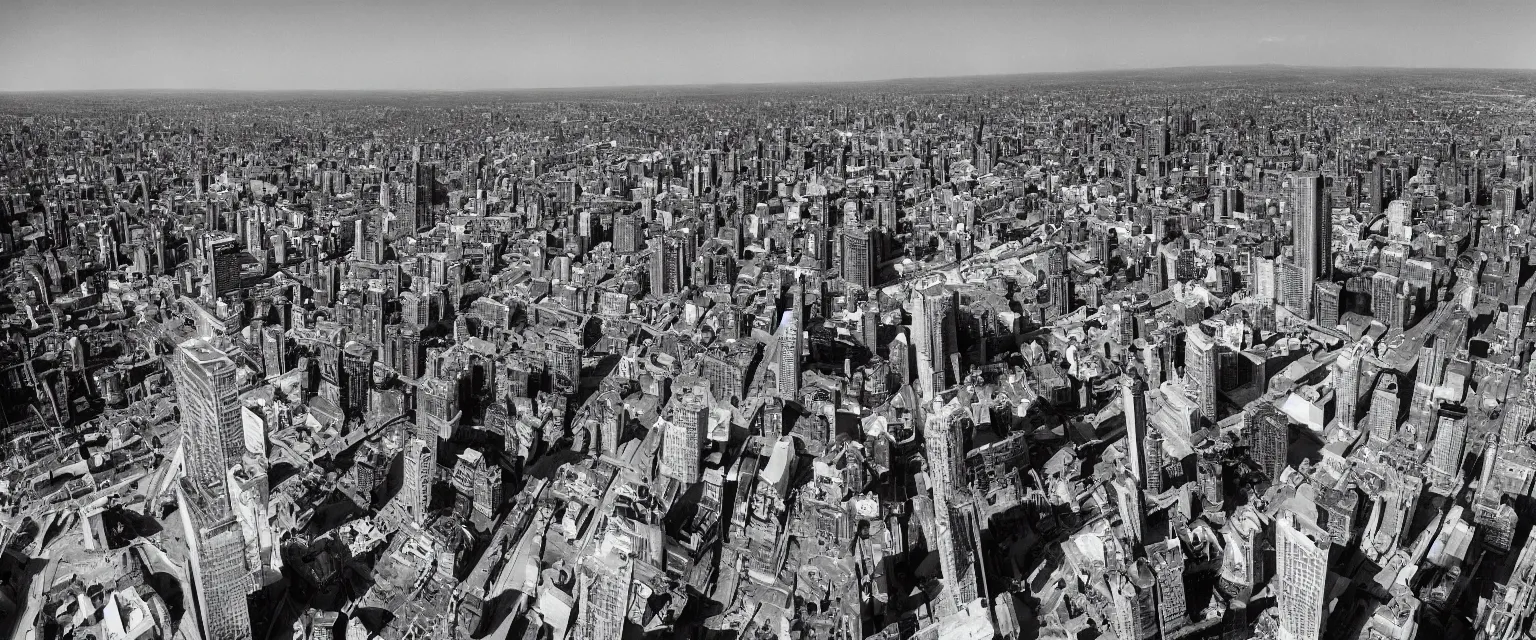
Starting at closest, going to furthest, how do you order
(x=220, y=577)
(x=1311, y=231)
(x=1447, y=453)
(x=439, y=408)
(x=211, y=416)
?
1. (x=220, y=577)
2. (x=211, y=416)
3. (x=1447, y=453)
4. (x=439, y=408)
5. (x=1311, y=231)

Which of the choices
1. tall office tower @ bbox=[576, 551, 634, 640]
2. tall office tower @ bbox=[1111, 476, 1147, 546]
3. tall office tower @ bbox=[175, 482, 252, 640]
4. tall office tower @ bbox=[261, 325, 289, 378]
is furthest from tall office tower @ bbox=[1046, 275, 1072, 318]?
tall office tower @ bbox=[175, 482, 252, 640]

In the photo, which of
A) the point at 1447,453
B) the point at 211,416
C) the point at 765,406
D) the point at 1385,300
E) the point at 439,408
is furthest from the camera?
the point at 1385,300

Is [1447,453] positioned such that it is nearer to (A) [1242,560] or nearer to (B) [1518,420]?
(B) [1518,420]

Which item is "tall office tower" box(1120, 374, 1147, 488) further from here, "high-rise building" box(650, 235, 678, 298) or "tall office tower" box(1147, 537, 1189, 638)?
"high-rise building" box(650, 235, 678, 298)

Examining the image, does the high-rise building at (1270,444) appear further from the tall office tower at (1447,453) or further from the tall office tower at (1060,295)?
the tall office tower at (1060,295)

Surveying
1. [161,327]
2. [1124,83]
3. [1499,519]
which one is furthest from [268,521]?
[1124,83]

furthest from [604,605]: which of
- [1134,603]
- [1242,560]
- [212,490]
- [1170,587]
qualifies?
[1242,560]

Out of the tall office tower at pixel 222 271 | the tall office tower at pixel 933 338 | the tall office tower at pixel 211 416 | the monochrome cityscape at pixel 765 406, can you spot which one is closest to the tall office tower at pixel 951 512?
the monochrome cityscape at pixel 765 406

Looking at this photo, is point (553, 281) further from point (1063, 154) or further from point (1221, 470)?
point (1063, 154)
